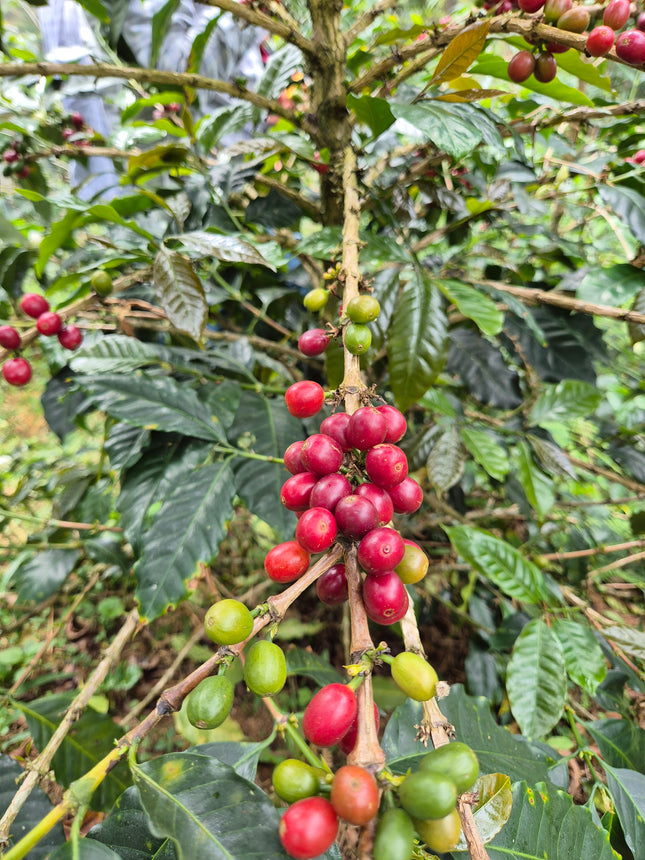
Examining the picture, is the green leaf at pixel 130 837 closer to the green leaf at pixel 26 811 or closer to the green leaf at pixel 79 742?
the green leaf at pixel 26 811

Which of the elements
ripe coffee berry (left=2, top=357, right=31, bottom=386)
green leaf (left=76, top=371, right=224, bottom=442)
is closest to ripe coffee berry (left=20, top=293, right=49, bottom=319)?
ripe coffee berry (left=2, top=357, right=31, bottom=386)

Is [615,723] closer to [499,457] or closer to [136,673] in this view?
[499,457]

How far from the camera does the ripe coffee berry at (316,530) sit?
443 mm

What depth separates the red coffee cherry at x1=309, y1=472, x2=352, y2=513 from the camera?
0.48 metres

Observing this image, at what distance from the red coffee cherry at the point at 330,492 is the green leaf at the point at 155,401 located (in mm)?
540

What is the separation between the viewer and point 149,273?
1291 millimetres

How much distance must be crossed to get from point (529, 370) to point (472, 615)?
0.80 meters

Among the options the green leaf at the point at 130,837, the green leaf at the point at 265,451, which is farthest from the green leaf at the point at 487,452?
the green leaf at the point at 130,837

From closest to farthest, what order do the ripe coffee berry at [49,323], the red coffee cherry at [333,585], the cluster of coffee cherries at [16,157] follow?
the red coffee cherry at [333,585] < the ripe coffee berry at [49,323] < the cluster of coffee cherries at [16,157]

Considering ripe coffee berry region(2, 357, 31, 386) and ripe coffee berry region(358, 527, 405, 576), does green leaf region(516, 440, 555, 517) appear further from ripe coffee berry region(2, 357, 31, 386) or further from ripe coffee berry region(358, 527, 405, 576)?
ripe coffee berry region(2, 357, 31, 386)

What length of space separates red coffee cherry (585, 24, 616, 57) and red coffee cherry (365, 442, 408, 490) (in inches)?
29.2

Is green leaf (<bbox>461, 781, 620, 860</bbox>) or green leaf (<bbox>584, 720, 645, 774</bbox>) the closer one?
green leaf (<bbox>461, 781, 620, 860</bbox>)

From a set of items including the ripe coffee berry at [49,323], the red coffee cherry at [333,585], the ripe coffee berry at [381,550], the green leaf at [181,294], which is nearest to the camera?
the ripe coffee berry at [381,550]

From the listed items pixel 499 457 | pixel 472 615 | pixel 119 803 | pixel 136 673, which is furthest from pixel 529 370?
pixel 136 673
